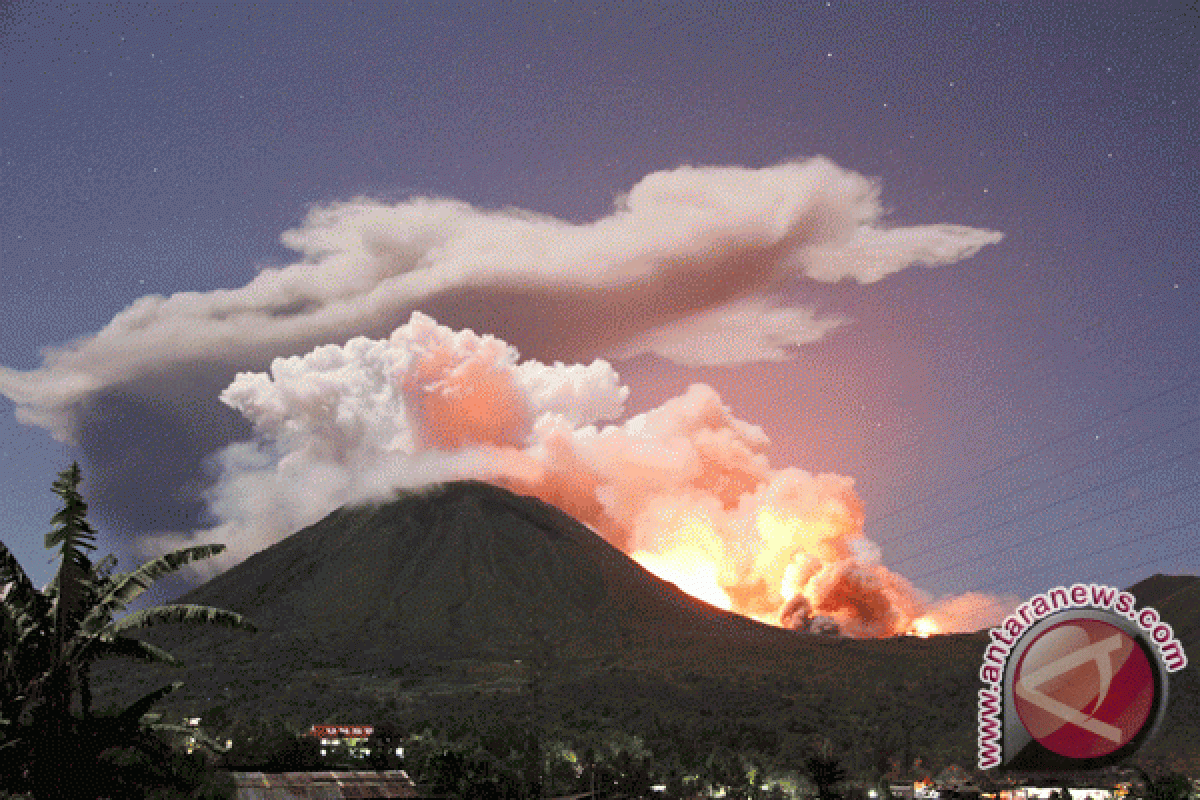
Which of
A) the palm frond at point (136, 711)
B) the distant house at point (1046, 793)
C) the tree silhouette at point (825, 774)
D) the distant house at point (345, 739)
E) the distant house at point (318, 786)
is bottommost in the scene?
the distant house at point (1046, 793)

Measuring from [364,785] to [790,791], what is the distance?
160 metres

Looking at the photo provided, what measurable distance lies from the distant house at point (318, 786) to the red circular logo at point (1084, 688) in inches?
1791

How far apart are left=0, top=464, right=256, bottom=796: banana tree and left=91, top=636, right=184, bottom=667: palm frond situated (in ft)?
0.07

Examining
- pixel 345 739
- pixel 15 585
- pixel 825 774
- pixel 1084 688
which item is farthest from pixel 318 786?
pixel 345 739

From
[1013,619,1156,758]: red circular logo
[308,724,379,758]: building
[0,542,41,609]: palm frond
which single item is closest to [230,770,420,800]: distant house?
[0,542,41,609]: palm frond

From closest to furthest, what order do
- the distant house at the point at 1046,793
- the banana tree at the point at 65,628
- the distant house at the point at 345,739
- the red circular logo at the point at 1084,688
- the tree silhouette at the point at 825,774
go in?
the banana tree at the point at 65,628 < the tree silhouette at the point at 825,774 < the red circular logo at the point at 1084,688 < the distant house at the point at 1046,793 < the distant house at the point at 345,739

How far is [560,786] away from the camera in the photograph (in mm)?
173000

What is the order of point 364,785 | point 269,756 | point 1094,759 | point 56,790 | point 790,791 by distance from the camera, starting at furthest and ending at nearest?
point 790,791
point 269,756
point 1094,759
point 364,785
point 56,790

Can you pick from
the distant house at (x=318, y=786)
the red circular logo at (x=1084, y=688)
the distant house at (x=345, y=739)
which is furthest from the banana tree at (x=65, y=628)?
the distant house at (x=345, y=739)

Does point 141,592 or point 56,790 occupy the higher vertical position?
point 141,592

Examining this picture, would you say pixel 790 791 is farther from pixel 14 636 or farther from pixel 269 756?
pixel 14 636

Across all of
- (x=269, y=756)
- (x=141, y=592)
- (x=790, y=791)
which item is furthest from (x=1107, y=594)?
(x=790, y=791)

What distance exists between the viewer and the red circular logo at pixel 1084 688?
78.5 meters

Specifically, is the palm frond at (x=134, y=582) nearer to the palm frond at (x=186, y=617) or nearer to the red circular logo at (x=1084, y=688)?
the palm frond at (x=186, y=617)
